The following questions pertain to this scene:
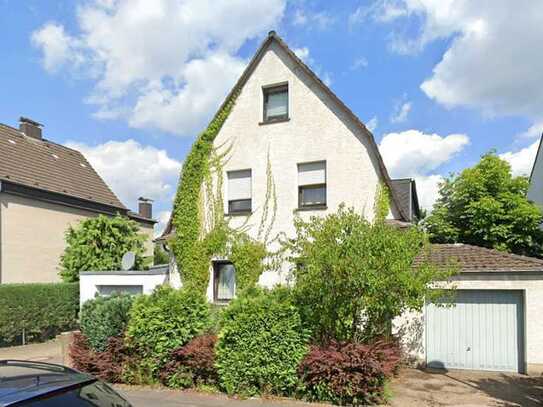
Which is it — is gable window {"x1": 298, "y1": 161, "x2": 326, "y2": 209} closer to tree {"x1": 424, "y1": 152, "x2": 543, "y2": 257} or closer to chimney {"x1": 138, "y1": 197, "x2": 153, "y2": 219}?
tree {"x1": 424, "y1": 152, "x2": 543, "y2": 257}

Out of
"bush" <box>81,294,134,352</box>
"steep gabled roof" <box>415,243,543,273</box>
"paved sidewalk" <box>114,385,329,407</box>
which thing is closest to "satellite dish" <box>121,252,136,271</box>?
"bush" <box>81,294,134,352</box>

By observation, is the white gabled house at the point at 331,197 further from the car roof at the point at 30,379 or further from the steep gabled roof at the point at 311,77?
the car roof at the point at 30,379

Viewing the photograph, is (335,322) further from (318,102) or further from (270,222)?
(318,102)

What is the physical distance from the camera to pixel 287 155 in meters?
14.1

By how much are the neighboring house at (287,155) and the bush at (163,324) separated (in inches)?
181

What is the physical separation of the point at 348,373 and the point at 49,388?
560cm

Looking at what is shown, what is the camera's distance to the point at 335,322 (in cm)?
845

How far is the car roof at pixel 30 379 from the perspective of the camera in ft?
10.7

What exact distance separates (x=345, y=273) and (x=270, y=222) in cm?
657

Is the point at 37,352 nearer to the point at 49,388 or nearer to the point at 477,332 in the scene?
the point at 49,388

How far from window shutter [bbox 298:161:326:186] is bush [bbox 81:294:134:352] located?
6534mm

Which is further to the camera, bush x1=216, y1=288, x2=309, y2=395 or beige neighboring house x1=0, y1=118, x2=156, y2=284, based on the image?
beige neighboring house x1=0, y1=118, x2=156, y2=284

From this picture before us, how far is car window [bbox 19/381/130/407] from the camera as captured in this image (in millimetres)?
3316

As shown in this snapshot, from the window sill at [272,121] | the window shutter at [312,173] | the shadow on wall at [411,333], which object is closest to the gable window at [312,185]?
the window shutter at [312,173]
